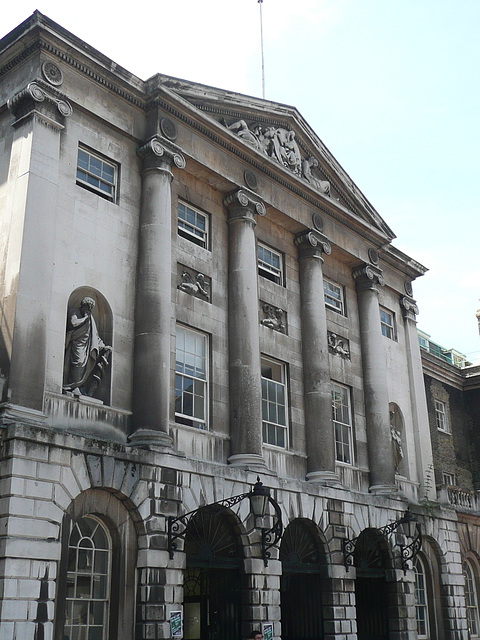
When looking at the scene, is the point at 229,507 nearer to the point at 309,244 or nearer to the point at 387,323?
the point at 309,244

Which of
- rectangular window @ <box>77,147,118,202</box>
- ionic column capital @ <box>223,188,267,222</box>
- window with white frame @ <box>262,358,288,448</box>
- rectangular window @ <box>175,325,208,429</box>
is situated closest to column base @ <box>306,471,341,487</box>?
window with white frame @ <box>262,358,288,448</box>

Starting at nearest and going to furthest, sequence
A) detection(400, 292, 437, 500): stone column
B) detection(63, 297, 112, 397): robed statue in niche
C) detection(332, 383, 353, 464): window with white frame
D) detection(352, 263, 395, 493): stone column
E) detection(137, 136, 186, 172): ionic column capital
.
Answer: detection(63, 297, 112, 397): robed statue in niche < detection(137, 136, 186, 172): ionic column capital < detection(332, 383, 353, 464): window with white frame < detection(352, 263, 395, 493): stone column < detection(400, 292, 437, 500): stone column

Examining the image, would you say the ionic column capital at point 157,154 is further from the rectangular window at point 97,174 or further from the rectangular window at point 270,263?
the rectangular window at point 270,263

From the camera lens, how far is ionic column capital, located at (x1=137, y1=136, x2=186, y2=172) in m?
19.2

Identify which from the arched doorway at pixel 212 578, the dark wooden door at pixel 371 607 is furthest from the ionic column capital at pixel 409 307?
the arched doorway at pixel 212 578

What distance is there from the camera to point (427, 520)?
85.3ft

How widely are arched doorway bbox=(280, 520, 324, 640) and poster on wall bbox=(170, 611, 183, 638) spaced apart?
16.4 ft

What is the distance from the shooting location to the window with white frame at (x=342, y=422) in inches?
939

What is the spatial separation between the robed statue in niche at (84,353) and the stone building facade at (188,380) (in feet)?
0.16

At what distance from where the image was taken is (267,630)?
1827cm

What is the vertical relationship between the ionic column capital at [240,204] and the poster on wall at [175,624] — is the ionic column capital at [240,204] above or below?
above

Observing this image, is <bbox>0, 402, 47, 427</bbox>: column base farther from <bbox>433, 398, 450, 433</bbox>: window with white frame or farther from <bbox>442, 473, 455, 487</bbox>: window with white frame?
<bbox>433, 398, 450, 433</bbox>: window with white frame

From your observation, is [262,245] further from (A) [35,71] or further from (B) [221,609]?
(B) [221,609]

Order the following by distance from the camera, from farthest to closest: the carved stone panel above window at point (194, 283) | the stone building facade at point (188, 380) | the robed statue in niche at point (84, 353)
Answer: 1. the carved stone panel above window at point (194, 283)
2. the robed statue in niche at point (84, 353)
3. the stone building facade at point (188, 380)
